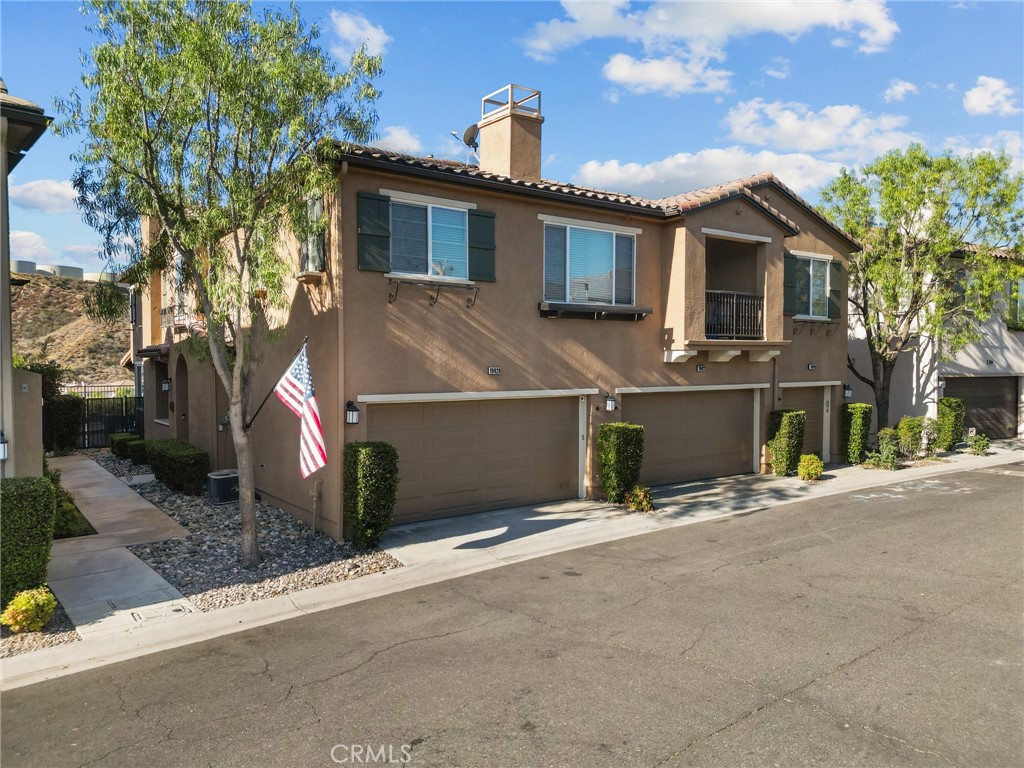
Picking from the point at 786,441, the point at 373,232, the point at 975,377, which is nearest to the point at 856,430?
the point at 786,441

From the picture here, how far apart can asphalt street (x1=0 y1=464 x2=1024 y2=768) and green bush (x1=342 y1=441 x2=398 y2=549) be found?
180 centimetres

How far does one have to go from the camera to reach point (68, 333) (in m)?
51.2

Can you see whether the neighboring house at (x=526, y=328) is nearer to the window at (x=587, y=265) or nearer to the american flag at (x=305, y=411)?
the window at (x=587, y=265)

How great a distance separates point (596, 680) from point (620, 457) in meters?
7.42

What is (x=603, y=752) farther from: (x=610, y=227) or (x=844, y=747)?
(x=610, y=227)

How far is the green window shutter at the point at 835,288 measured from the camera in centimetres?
1842

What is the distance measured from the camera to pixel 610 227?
46.6 feet

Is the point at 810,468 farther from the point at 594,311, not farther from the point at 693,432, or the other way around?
the point at 594,311

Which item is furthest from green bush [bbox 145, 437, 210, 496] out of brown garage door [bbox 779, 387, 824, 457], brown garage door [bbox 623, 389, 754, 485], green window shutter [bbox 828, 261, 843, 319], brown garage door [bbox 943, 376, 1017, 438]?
brown garage door [bbox 943, 376, 1017, 438]

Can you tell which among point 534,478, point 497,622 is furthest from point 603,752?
point 534,478

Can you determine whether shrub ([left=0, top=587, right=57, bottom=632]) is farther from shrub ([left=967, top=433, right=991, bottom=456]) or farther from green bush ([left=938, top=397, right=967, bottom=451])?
shrub ([left=967, top=433, right=991, bottom=456])

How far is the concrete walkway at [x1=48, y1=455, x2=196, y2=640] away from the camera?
26.3 ft

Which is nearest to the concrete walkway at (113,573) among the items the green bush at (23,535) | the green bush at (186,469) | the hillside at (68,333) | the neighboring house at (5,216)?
the green bush at (23,535)

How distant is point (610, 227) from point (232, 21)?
26.0 ft
